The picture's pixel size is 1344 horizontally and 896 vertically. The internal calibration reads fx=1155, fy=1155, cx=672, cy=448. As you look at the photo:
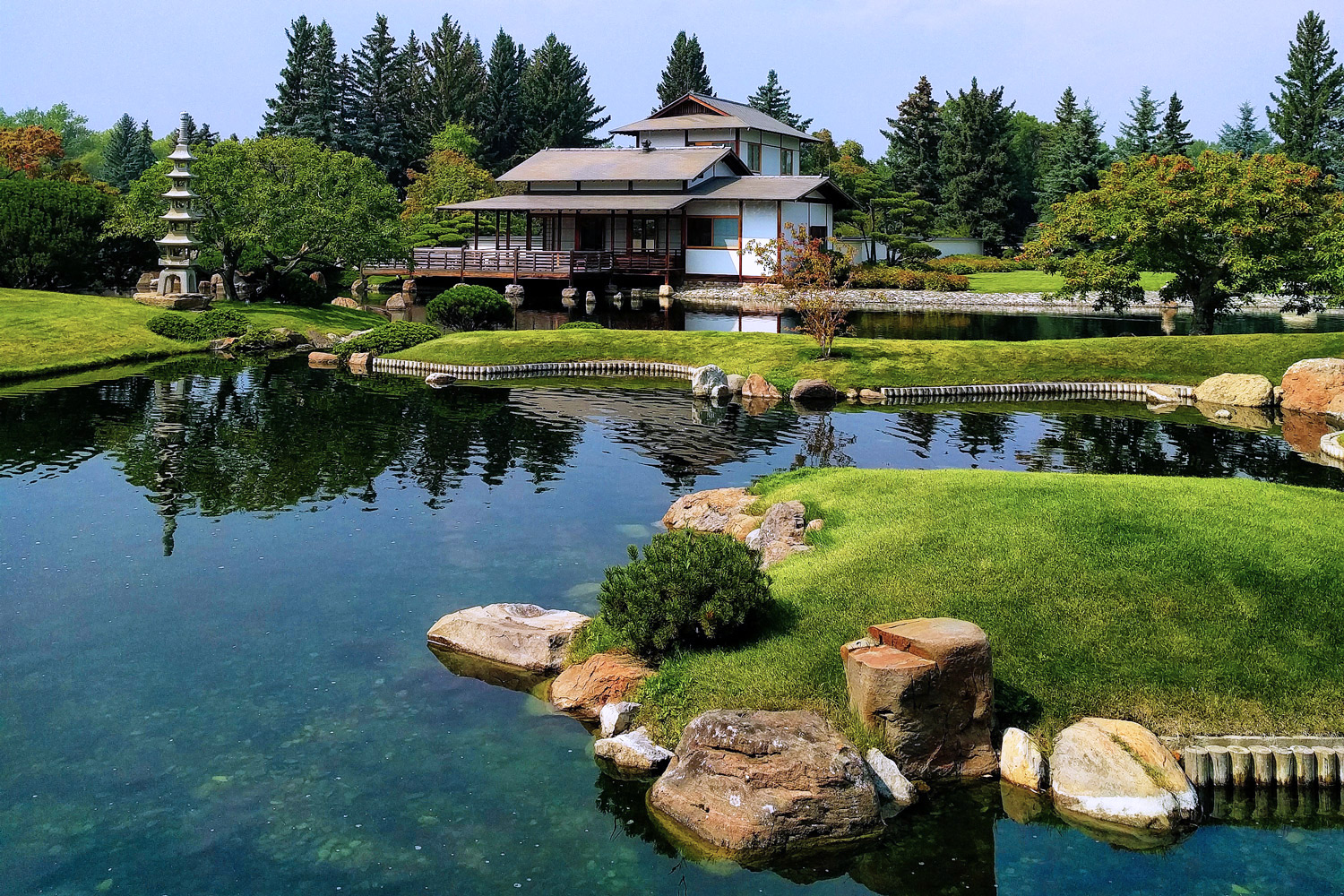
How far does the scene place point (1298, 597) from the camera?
1293 centimetres

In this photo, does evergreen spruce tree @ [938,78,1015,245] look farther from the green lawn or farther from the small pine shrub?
the small pine shrub

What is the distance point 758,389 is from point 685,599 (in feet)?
68.6

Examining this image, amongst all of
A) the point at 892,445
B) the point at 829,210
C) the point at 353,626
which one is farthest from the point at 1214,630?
the point at 829,210

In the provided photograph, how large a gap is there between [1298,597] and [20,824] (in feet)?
43.2

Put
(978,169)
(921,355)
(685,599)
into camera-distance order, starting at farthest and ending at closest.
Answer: (978,169) → (921,355) → (685,599)

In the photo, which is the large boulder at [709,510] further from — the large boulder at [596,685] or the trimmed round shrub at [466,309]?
the trimmed round shrub at [466,309]

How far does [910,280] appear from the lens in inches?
2559

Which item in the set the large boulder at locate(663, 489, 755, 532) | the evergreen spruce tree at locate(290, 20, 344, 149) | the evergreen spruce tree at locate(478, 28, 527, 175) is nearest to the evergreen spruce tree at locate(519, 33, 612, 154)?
the evergreen spruce tree at locate(478, 28, 527, 175)

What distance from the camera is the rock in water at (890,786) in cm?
1079

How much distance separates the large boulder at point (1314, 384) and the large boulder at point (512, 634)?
24.8 metres

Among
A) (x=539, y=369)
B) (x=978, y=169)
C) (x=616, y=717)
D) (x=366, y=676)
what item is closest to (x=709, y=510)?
(x=366, y=676)

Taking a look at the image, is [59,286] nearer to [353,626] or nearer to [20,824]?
[353,626]

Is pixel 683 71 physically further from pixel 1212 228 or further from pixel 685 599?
pixel 685 599

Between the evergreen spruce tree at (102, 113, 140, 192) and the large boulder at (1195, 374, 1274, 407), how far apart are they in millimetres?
86769
